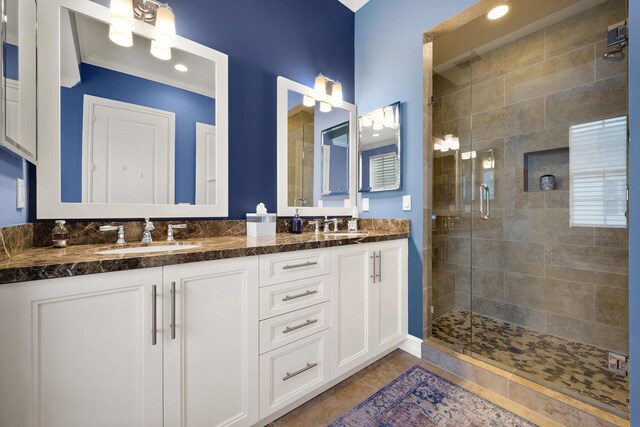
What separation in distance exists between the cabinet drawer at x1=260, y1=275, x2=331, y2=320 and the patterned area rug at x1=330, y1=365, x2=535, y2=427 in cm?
60

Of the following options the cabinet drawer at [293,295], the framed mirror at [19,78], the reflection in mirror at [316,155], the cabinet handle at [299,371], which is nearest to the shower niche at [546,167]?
the reflection in mirror at [316,155]

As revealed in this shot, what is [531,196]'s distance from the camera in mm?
2326

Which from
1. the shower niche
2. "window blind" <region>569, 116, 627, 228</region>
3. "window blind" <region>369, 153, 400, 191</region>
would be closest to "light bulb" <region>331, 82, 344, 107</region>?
"window blind" <region>369, 153, 400, 191</region>

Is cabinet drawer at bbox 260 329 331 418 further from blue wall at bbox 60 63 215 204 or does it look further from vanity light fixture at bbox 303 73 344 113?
vanity light fixture at bbox 303 73 344 113

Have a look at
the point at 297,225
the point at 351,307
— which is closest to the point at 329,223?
the point at 297,225

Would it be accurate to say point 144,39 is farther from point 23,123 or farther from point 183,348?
point 183,348

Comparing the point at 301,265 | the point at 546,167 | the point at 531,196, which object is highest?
the point at 546,167

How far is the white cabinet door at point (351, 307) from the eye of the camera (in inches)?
58.8

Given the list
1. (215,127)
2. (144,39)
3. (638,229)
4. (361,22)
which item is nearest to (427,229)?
(638,229)

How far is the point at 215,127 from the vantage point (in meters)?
1.67

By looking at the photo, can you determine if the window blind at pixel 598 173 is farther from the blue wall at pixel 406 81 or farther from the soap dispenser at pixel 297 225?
the soap dispenser at pixel 297 225

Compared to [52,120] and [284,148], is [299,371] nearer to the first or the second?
[284,148]

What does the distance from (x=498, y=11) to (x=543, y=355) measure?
246 centimetres

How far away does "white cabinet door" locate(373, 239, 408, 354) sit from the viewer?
1743 millimetres
